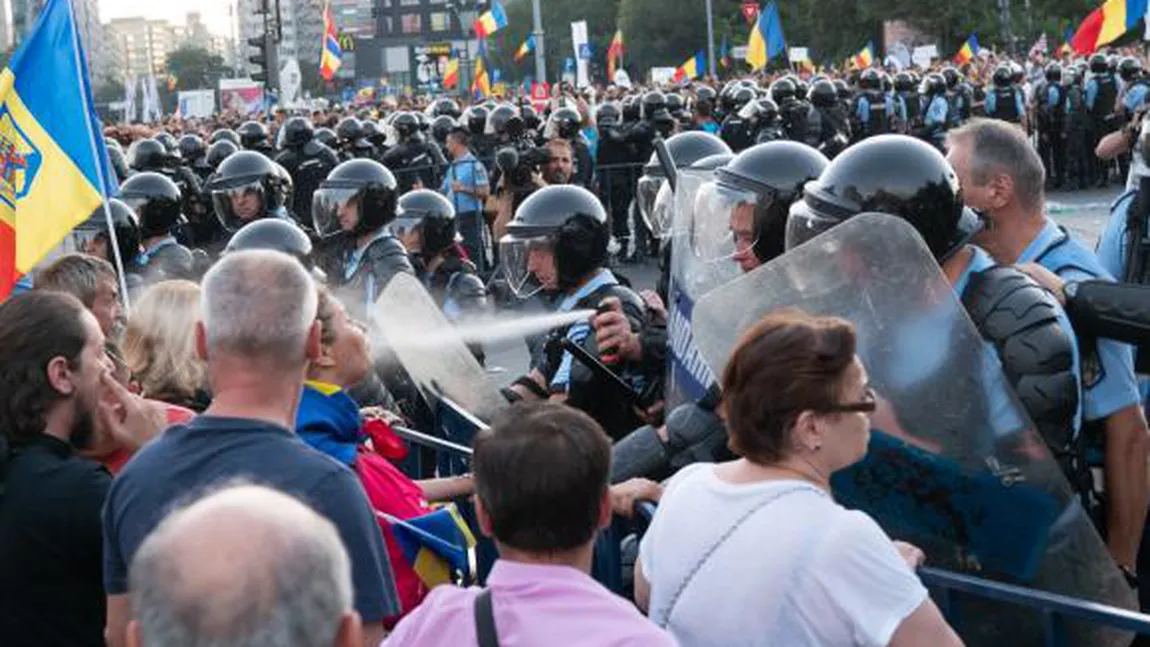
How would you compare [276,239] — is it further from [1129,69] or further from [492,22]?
[492,22]

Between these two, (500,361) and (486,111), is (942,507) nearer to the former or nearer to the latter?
(500,361)

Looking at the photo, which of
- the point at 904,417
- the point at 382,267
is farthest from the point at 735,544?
the point at 382,267

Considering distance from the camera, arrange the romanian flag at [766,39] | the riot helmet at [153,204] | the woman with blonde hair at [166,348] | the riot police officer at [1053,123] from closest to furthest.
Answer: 1. the woman with blonde hair at [166,348]
2. the riot helmet at [153,204]
3. the riot police officer at [1053,123]
4. the romanian flag at [766,39]

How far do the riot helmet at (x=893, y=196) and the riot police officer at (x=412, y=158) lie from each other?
1139 centimetres

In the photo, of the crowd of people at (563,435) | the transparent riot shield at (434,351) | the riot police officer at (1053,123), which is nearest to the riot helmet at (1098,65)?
the riot police officer at (1053,123)

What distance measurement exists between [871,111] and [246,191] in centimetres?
1424

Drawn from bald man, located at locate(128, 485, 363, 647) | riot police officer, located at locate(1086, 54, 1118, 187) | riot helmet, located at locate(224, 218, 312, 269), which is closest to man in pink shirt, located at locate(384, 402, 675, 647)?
bald man, located at locate(128, 485, 363, 647)

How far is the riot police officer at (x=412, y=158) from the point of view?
49.6ft

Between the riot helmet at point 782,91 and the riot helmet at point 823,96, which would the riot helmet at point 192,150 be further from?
the riot helmet at point 782,91

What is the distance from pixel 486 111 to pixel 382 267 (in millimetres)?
11363

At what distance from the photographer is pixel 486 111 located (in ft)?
58.2

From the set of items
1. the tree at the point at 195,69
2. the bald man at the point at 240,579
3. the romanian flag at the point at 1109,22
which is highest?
the tree at the point at 195,69

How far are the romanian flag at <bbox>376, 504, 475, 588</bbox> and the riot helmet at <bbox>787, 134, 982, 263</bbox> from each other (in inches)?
40.7

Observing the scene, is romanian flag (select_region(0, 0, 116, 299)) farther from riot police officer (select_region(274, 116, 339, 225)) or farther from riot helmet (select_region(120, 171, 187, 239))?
riot police officer (select_region(274, 116, 339, 225))
